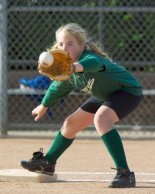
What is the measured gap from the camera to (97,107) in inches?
261

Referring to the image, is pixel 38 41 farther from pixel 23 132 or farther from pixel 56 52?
pixel 56 52

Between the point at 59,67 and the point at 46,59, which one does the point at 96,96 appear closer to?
the point at 59,67

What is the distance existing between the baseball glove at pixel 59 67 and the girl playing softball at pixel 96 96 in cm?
8

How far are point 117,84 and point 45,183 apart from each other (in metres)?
0.97

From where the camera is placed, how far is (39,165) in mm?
6605

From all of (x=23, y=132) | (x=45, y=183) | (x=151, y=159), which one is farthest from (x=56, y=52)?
(x=23, y=132)

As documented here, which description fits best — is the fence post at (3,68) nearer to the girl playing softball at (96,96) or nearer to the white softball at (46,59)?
the girl playing softball at (96,96)

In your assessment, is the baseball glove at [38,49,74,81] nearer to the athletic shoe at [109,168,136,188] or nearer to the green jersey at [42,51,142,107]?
the green jersey at [42,51,142,107]

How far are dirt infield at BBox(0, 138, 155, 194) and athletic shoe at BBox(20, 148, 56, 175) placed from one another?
19 cm

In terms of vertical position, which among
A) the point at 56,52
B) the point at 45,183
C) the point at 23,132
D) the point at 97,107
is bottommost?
the point at 23,132

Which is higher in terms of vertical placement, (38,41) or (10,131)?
(38,41)

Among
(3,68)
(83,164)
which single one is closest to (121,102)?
(83,164)

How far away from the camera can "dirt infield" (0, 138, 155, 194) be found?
602 cm

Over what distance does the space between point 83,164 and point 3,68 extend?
2736 mm
